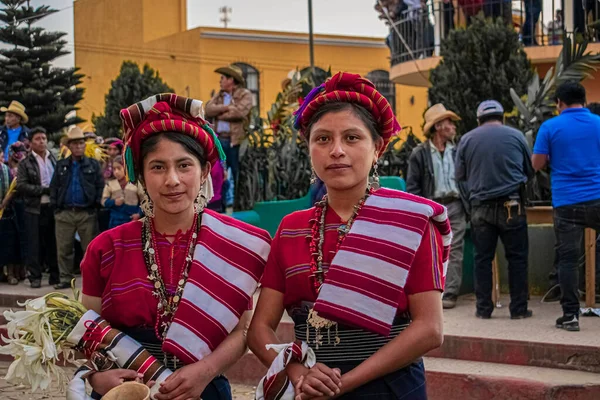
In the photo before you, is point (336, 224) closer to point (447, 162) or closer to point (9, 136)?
point (447, 162)

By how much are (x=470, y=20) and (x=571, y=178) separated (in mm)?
9104

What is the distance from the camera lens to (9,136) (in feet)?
42.6

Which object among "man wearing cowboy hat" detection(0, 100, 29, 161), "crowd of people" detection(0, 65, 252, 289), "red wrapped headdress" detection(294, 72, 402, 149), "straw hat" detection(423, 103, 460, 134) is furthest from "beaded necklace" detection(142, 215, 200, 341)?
"man wearing cowboy hat" detection(0, 100, 29, 161)

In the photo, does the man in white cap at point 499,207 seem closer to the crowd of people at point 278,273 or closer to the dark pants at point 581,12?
the crowd of people at point 278,273

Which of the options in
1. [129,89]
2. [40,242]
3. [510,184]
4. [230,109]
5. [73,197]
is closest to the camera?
[510,184]

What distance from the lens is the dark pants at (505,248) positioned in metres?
8.26

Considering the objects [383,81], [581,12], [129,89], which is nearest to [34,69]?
[129,89]

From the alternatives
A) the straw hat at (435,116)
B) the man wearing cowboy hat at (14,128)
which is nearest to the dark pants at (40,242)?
the man wearing cowboy hat at (14,128)

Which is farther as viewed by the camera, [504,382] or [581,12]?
[581,12]

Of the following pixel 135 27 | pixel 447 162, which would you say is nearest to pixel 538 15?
pixel 447 162

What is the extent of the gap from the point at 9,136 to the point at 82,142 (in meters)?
2.55

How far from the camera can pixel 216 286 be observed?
324 centimetres

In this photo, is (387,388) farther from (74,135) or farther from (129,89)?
(129,89)

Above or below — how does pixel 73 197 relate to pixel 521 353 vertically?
above
